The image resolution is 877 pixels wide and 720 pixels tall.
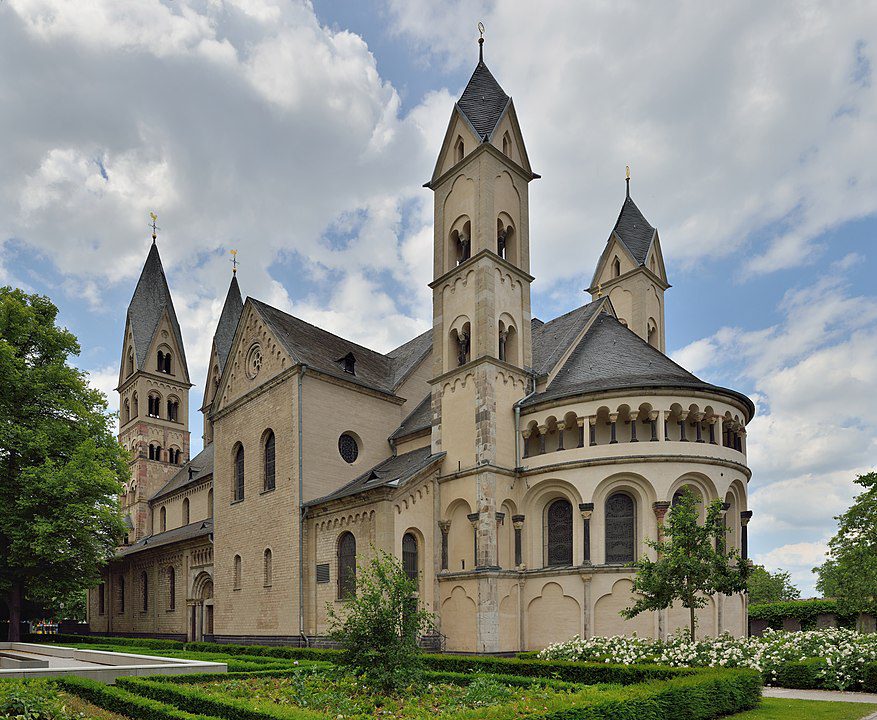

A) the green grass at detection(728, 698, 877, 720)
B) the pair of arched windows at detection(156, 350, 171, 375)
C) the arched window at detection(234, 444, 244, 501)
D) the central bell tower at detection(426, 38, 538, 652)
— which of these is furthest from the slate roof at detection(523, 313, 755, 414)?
the pair of arched windows at detection(156, 350, 171, 375)

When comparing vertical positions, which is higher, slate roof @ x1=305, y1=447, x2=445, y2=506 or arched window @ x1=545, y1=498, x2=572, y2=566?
slate roof @ x1=305, y1=447, x2=445, y2=506

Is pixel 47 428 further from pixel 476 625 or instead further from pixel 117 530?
pixel 476 625

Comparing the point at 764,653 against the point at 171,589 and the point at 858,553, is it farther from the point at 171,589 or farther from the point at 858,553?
the point at 171,589

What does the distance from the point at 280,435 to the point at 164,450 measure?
29980 millimetres

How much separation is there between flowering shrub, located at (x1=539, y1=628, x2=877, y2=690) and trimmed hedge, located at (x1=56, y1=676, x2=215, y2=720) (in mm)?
12334

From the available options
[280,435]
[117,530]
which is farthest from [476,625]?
[117,530]

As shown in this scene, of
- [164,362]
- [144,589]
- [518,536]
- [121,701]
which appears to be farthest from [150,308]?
[121,701]

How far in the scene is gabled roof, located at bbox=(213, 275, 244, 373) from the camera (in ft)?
207

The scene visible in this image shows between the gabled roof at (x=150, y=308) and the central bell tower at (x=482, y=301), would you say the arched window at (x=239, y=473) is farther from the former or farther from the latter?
the gabled roof at (x=150, y=308)

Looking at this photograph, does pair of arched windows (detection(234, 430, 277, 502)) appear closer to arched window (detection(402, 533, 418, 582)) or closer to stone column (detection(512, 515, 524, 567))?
arched window (detection(402, 533, 418, 582))

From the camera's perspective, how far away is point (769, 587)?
244ft

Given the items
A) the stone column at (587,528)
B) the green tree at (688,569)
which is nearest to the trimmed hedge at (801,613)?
the stone column at (587,528)

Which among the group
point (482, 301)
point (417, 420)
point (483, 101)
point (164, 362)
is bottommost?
point (417, 420)

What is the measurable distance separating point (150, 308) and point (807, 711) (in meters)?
57.7
